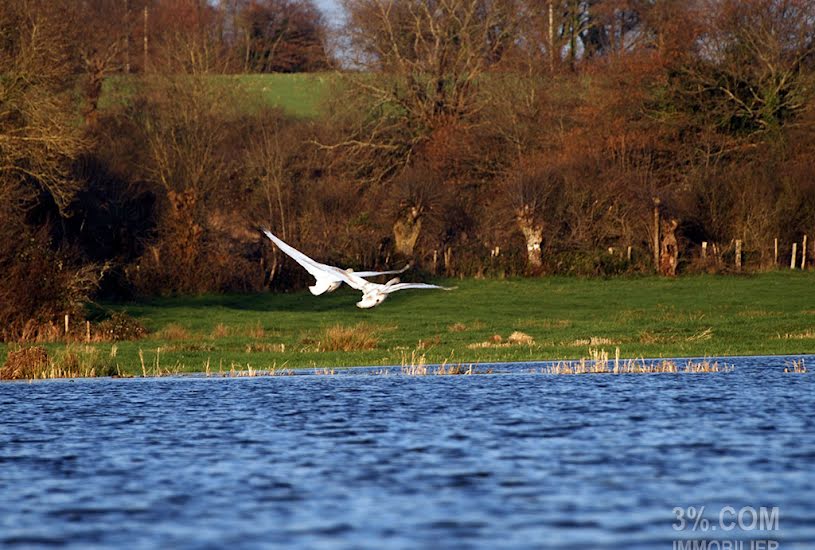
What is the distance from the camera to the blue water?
44.2 ft

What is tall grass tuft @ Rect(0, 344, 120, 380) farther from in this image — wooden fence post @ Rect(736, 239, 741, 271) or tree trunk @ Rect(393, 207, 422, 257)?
wooden fence post @ Rect(736, 239, 741, 271)

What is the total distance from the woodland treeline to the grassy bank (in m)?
4.56

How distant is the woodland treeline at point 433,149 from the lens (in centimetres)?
5416

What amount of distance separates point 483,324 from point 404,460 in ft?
73.7

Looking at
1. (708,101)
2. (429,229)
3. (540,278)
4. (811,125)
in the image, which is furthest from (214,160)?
(811,125)

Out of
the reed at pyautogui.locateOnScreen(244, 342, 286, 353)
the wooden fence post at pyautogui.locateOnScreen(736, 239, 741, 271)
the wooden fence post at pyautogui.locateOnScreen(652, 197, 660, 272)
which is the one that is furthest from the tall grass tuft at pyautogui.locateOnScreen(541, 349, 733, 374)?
the wooden fence post at pyautogui.locateOnScreen(652, 197, 660, 272)

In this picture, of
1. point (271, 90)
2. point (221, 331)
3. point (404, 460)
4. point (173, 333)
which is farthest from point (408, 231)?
point (404, 460)

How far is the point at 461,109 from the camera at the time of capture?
67625mm

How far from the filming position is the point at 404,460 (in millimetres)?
17969

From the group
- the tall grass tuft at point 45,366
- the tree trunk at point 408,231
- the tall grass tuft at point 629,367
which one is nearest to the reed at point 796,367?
the tall grass tuft at point 629,367

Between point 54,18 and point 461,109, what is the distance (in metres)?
22.5

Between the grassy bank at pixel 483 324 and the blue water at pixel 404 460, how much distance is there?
458 cm

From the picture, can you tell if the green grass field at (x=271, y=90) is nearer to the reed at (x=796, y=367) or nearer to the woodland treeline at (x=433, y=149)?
the woodland treeline at (x=433, y=149)

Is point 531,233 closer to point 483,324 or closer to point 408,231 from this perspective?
point 408,231
